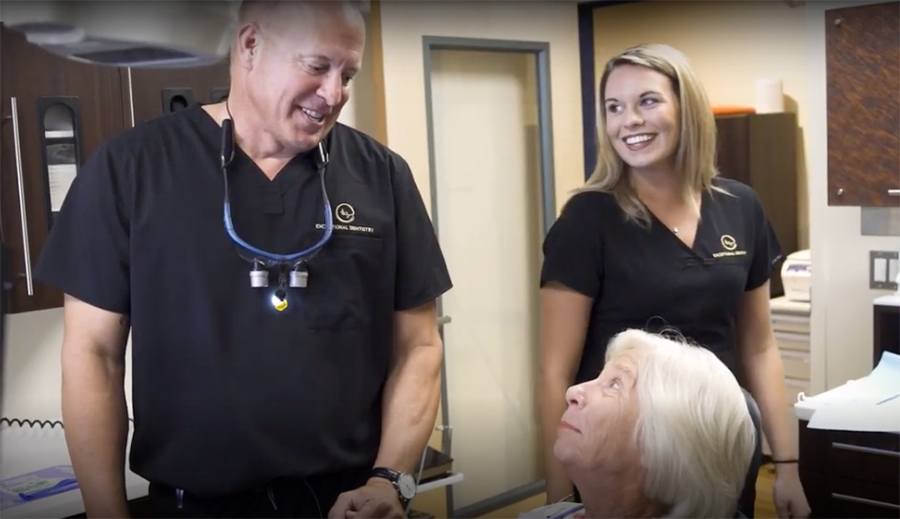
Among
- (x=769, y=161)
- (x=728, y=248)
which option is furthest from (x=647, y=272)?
(x=769, y=161)

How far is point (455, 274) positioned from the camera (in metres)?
2.93

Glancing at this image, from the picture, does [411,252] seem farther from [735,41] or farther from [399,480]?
[735,41]

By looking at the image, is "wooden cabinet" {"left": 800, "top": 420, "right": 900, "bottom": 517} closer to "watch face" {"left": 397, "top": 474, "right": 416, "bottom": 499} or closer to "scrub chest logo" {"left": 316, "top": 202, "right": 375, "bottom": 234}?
"watch face" {"left": 397, "top": 474, "right": 416, "bottom": 499}

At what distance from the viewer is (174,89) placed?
1989 millimetres

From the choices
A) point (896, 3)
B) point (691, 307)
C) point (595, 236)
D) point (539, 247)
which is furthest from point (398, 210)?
point (539, 247)

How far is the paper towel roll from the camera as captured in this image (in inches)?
148

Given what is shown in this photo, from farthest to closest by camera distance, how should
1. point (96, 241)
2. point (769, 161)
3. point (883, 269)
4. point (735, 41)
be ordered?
point (735, 41), point (769, 161), point (883, 269), point (96, 241)

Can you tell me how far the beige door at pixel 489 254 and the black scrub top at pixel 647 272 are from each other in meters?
1.14

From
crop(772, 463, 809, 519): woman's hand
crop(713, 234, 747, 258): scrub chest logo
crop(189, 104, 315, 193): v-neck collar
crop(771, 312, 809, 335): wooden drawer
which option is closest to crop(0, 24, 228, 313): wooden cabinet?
crop(189, 104, 315, 193): v-neck collar

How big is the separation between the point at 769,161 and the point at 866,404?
7.00 ft

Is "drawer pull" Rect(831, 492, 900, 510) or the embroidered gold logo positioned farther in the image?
"drawer pull" Rect(831, 492, 900, 510)

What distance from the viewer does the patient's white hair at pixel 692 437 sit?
4.02 ft

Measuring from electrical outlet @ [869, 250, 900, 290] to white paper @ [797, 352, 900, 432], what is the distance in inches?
36.6

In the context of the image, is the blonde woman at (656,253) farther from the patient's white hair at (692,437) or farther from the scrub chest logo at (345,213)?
the scrub chest logo at (345,213)
